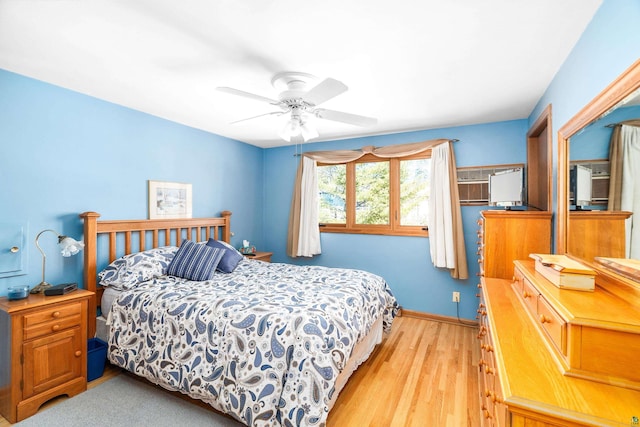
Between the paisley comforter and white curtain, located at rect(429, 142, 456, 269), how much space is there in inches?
52.4

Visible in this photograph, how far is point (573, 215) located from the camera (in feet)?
5.73

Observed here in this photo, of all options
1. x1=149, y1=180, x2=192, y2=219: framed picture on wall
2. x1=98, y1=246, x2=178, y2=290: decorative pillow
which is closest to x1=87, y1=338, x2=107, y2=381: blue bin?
x1=98, y1=246, x2=178, y2=290: decorative pillow

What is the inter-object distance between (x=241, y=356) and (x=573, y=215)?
88.9 inches

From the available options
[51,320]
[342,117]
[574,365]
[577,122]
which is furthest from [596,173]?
[51,320]

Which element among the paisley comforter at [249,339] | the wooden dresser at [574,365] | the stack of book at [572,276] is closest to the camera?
the wooden dresser at [574,365]

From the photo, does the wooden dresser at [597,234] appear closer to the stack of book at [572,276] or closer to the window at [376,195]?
the stack of book at [572,276]

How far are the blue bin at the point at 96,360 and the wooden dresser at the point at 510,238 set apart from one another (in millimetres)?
3371

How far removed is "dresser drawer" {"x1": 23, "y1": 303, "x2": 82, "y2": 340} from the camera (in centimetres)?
198

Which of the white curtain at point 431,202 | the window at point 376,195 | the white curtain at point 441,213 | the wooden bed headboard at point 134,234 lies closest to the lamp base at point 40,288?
the wooden bed headboard at point 134,234

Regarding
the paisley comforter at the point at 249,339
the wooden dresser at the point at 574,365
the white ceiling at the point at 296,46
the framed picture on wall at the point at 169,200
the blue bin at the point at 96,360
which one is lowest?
the blue bin at the point at 96,360

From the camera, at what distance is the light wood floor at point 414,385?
1993 millimetres

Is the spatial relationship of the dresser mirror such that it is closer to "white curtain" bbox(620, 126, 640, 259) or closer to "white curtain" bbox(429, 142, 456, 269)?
"white curtain" bbox(620, 126, 640, 259)

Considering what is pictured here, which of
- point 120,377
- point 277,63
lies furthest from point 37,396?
point 277,63

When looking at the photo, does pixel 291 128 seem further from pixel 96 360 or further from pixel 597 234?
pixel 96 360
